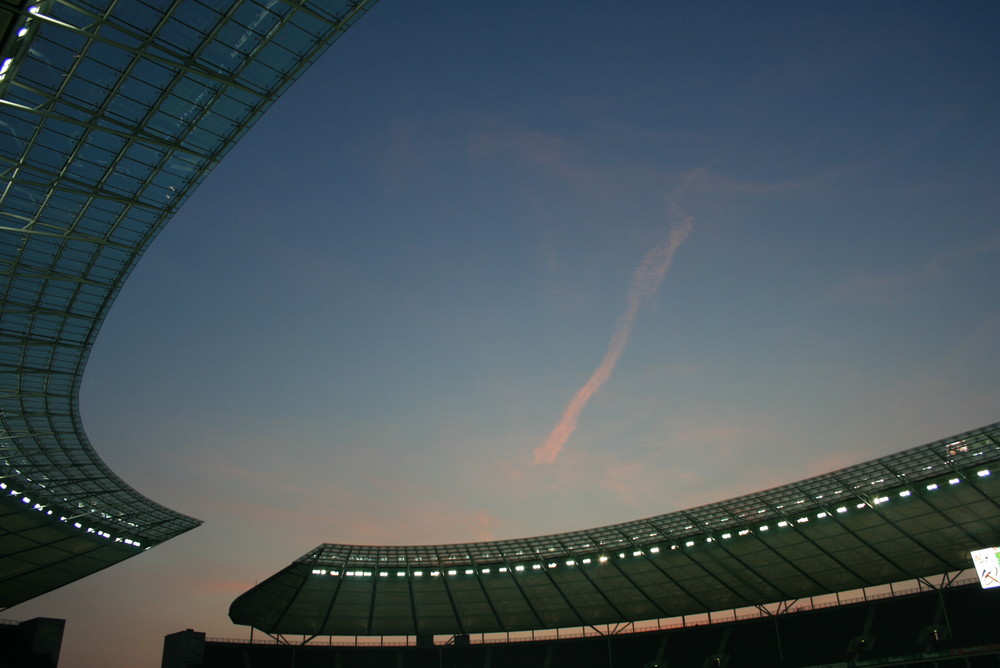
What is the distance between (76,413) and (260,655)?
28.4 meters

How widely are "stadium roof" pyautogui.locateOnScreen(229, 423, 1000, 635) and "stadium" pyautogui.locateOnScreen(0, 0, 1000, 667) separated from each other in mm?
166

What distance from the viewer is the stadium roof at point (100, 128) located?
21234 millimetres

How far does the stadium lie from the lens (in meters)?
22.6

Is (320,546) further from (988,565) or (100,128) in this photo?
(988,565)

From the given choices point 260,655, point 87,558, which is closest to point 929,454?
point 260,655

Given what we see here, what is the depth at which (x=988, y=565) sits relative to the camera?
42062 mm

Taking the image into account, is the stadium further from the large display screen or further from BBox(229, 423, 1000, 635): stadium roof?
the large display screen

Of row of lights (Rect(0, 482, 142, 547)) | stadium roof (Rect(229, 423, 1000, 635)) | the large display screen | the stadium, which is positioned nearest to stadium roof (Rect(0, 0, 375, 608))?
the stadium

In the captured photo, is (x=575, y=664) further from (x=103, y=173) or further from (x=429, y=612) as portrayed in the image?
(x=103, y=173)

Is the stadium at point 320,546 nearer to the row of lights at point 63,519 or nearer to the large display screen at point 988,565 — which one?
the row of lights at point 63,519

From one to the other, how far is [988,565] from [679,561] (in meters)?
19.7

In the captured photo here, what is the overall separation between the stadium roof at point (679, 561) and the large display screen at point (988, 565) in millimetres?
1798

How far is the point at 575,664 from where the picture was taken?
60.6m

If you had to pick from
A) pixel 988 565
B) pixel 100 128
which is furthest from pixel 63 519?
pixel 988 565
